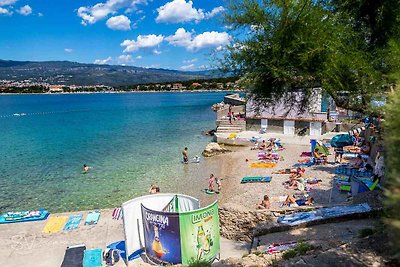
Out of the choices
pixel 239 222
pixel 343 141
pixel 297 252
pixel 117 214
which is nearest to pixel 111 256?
pixel 239 222

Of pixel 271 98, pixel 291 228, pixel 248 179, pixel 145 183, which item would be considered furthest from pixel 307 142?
pixel 271 98

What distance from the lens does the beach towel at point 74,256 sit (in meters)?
11.4

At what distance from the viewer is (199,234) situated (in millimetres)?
10414

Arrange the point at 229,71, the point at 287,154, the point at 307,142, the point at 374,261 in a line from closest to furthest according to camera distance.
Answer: the point at 374,261
the point at 229,71
the point at 287,154
the point at 307,142

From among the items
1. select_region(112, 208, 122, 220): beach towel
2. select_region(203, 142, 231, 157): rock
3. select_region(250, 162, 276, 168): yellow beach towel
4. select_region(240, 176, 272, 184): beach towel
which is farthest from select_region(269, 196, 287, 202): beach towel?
select_region(203, 142, 231, 157): rock

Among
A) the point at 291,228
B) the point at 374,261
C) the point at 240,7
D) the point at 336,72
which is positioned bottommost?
the point at 291,228

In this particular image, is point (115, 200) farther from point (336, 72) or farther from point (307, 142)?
point (307, 142)

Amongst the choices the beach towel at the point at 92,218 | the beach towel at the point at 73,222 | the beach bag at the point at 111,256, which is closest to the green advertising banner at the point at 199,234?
the beach bag at the point at 111,256

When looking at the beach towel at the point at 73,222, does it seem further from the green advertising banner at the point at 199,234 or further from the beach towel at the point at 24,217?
the green advertising banner at the point at 199,234

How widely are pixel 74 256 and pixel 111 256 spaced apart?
1.25m

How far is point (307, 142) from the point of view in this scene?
33.2 m

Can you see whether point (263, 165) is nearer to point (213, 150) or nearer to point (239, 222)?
point (213, 150)

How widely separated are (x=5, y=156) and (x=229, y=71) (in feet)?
112

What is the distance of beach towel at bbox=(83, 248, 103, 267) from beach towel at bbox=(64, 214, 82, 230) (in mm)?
3477
